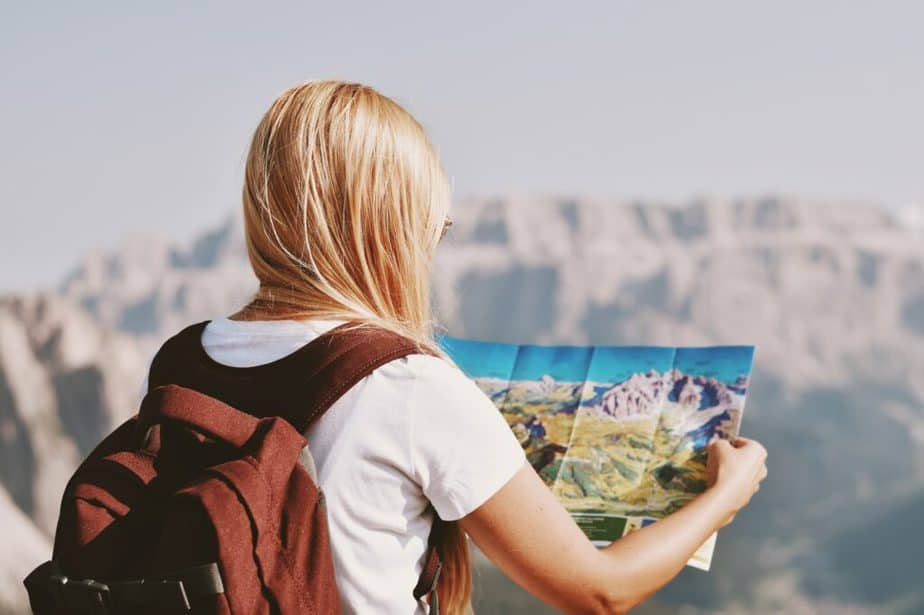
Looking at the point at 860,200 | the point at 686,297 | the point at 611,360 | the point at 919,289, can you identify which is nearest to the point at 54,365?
the point at 611,360

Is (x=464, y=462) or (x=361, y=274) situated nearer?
(x=464, y=462)

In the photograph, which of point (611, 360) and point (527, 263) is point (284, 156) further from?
point (527, 263)

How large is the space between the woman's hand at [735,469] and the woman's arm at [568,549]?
7 centimetres

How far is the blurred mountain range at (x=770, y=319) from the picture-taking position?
97750 mm

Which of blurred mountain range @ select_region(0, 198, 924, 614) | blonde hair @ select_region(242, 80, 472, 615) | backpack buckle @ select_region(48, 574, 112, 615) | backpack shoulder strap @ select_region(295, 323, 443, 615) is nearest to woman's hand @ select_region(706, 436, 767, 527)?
blonde hair @ select_region(242, 80, 472, 615)

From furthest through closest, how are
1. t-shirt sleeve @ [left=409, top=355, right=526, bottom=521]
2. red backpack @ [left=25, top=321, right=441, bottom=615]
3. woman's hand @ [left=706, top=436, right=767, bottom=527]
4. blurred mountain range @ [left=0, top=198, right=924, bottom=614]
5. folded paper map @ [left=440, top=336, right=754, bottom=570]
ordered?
1. blurred mountain range @ [left=0, top=198, right=924, bottom=614]
2. folded paper map @ [left=440, top=336, right=754, bottom=570]
3. woman's hand @ [left=706, top=436, right=767, bottom=527]
4. t-shirt sleeve @ [left=409, top=355, right=526, bottom=521]
5. red backpack @ [left=25, top=321, right=441, bottom=615]

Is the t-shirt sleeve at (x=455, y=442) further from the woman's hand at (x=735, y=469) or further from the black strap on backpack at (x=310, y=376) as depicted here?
the woman's hand at (x=735, y=469)

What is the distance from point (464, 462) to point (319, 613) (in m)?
0.24

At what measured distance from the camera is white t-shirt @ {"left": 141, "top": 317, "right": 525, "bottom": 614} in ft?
4.05

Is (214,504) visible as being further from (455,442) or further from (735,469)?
(735,469)

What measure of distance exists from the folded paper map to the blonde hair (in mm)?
453

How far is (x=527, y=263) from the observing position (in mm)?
174375

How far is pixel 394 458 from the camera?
4.09ft

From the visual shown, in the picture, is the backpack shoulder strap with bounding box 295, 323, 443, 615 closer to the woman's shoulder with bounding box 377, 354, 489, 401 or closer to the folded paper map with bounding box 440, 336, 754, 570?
the woman's shoulder with bounding box 377, 354, 489, 401
